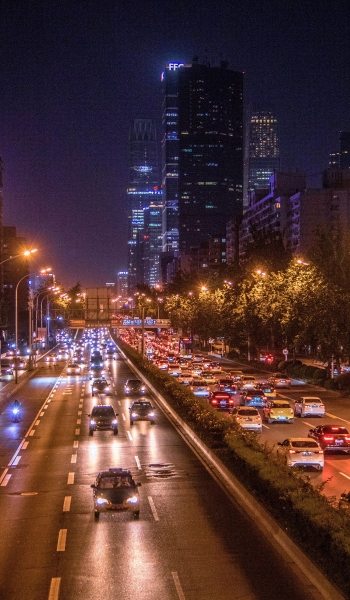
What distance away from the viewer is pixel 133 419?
43.2 metres

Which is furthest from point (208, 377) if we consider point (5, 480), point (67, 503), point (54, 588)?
point (54, 588)

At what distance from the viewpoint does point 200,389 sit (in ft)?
196

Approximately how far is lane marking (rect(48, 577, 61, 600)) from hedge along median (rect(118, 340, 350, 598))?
491 centimetres

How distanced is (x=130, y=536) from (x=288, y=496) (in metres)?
3.84

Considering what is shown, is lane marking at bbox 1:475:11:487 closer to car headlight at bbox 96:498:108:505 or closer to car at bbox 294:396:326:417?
car headlight at bbox 96:498:108:505

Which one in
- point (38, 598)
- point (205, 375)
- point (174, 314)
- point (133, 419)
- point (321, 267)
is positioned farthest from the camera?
point (174, 314)

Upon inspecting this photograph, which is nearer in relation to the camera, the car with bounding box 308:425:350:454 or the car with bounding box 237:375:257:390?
the car with bounding box 308:425:350:454

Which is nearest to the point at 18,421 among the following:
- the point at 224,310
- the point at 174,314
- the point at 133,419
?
the point at 133,419

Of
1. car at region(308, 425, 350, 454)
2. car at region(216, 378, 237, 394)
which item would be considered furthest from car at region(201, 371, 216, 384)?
car at region(308, 425, 350, 454)

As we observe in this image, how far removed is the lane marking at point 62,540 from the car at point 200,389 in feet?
126

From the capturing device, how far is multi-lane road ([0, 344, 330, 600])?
1558 cm

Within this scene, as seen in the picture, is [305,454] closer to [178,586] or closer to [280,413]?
[178,586]

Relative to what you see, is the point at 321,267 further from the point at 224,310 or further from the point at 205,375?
the point at 224,310

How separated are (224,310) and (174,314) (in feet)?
116
